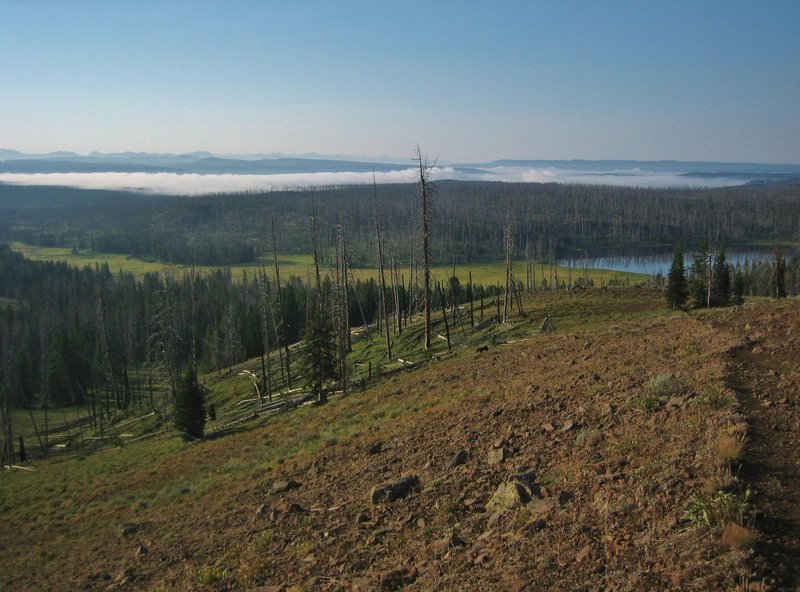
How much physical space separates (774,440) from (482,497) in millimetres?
4704

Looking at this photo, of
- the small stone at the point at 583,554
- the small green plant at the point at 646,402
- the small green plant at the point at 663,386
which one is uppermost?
the small green plant at the point at 663,386

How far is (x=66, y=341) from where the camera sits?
82.8 meters

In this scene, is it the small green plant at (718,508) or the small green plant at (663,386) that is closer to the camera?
the small green plant at (718,508)

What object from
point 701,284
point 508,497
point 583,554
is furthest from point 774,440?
point 701,284

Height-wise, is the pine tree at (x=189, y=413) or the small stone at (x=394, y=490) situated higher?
the small stone at (x=394, y=490)

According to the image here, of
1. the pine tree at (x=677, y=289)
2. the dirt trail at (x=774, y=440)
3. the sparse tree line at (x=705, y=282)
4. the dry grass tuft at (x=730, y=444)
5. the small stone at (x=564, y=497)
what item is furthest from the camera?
the sparse tree line at (x=705, y=282)

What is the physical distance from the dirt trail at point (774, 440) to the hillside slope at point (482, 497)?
0.43 feet

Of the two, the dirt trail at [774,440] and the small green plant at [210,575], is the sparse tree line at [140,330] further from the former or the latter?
the small green plant at [210,575]

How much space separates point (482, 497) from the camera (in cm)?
975

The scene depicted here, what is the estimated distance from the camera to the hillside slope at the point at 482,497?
6.74 meters

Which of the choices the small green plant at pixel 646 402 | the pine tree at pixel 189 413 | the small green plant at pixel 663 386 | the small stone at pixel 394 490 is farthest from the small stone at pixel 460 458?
the pine tree at pixel 189 413

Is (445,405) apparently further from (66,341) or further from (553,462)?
(66,341)

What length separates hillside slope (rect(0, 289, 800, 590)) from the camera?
6742 millimetres

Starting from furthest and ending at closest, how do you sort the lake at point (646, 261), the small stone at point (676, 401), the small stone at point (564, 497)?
the lake at point (646, 261), the small stone at point (676, 401), the small stone at point (564, 497)
